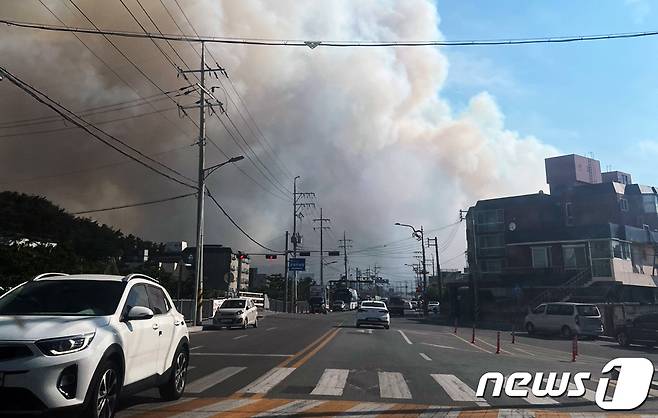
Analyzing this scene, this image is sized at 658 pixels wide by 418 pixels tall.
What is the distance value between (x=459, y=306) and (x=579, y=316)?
1283 inches

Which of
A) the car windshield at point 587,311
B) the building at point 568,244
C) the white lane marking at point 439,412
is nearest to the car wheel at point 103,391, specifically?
the white lane marking at point 439,412

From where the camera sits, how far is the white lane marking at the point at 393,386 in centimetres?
881

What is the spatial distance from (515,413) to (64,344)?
5.56 metres

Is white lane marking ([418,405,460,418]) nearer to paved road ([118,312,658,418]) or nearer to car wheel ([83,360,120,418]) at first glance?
paved road ([118,312,658,418])

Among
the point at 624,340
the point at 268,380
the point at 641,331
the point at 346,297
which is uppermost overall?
the point at 346,297

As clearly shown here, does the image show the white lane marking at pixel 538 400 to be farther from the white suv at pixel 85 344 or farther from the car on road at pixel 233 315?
the car on road at pixel 233 315

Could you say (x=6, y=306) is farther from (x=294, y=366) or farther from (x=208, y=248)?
(x=208, y=248)

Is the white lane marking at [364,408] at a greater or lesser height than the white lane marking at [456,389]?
greater

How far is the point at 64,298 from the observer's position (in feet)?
21.8

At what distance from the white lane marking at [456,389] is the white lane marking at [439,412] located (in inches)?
27.3

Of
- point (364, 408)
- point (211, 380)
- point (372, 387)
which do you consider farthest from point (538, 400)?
point (211, 380)

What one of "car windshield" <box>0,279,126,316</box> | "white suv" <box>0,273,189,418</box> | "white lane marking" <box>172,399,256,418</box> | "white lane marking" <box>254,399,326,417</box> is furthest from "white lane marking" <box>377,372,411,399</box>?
"car windshield" <box>0,279,126,316</box>

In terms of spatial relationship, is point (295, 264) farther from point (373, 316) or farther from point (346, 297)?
point (373, 316)

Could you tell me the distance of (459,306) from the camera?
62188 mm
